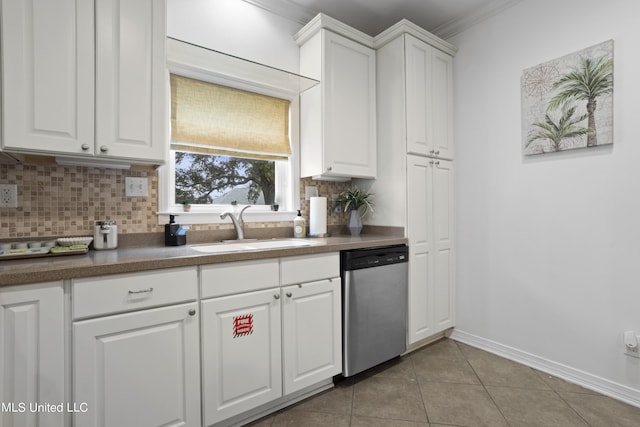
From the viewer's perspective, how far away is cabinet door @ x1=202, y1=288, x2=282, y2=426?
1484mm

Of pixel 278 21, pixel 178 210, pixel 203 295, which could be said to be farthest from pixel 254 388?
pixel 278 21

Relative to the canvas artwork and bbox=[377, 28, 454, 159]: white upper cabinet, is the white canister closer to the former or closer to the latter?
bbox=[377, 28, 454, 159]: white upper cabinet

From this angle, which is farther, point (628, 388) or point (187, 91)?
point (187, 91)

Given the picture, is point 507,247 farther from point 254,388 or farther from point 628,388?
point 254,388

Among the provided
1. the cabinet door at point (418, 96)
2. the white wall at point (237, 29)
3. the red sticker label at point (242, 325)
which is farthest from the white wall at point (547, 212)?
the red sticker label at point (242, 325)

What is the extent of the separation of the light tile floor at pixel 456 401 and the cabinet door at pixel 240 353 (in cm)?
22

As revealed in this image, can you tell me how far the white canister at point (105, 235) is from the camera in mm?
1643

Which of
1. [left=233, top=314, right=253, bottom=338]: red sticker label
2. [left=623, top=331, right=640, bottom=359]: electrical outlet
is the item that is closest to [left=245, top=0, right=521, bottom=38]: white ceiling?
[left=233, top=314, right=253, bottom=338]: red sticker label

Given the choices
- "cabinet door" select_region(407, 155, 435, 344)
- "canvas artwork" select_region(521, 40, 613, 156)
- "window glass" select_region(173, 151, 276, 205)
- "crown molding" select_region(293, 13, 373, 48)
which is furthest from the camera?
"cabinet door" select_region(407, 155, 435, 344)

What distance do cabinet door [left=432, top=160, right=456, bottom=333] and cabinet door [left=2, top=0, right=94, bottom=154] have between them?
92.6 inches

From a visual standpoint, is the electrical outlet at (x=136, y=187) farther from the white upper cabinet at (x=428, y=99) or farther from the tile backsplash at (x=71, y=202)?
the white upper cabinet at (x=428, y=99)

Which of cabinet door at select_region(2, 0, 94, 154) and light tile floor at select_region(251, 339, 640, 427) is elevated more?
cabinet door at select_region(2, 0, 94, 154)

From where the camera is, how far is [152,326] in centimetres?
134

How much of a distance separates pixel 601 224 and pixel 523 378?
3.69ft
